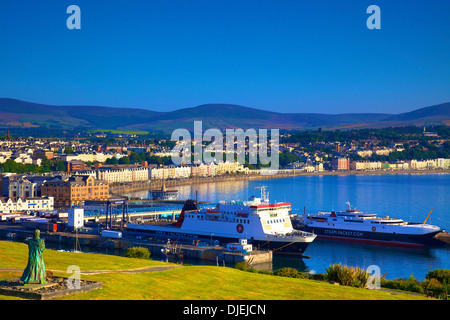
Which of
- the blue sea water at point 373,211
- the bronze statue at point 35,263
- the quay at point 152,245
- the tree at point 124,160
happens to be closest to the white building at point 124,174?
the blue sea water at point 373,211

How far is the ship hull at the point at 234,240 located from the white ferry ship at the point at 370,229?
19.6 ft

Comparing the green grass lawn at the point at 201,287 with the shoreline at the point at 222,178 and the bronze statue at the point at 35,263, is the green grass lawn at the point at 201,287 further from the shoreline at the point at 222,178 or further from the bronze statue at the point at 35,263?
the shoreline at the point at 222,178

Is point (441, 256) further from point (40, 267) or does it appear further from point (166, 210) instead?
point (40, 267)

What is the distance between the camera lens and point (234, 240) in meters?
24.5

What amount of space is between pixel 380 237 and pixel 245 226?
7.49 m

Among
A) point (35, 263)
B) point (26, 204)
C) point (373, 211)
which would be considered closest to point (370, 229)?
point (373, 211)

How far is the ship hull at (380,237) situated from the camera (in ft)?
88.2

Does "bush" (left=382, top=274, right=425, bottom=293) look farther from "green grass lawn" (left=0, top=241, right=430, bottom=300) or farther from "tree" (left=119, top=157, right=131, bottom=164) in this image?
"tree" (left=119, top=157, right=131, bottom=164)

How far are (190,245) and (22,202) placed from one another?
16.5 metres

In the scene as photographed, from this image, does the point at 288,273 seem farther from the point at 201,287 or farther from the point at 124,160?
the point at 124,160

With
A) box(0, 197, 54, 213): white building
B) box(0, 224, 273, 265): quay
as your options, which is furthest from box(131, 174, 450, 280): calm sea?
box(0, 197, 54, 213): white building

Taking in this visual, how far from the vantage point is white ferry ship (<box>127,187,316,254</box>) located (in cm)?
2353

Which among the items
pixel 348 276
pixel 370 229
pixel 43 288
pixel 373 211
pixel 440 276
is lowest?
pixel 373 211
